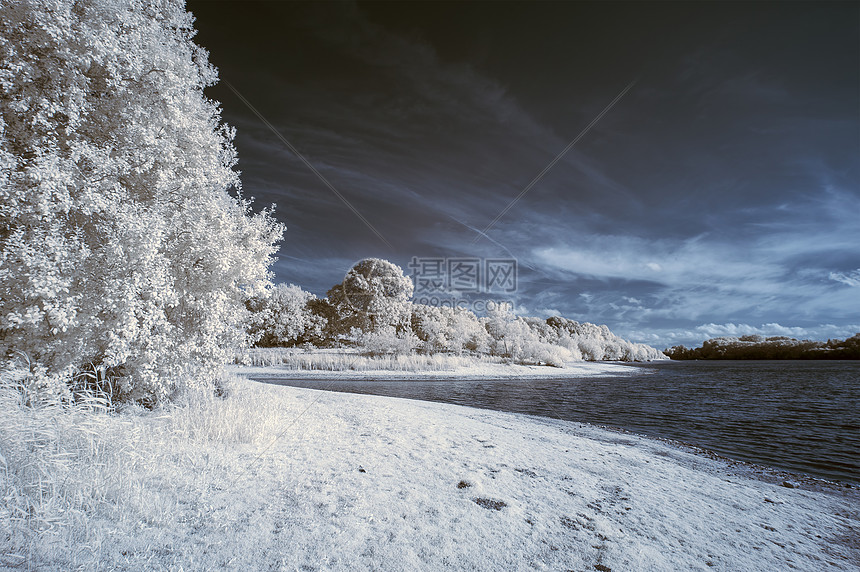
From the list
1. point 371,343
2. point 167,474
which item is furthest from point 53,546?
point 371,343

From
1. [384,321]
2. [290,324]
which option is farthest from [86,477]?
[290,324]

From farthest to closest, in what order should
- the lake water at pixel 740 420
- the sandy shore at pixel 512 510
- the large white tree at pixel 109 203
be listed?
the lake water at pixel 740 420 → the large white tree at pixel 109 203 → the sandy shore at pixel 512 510

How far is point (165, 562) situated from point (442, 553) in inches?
82.7

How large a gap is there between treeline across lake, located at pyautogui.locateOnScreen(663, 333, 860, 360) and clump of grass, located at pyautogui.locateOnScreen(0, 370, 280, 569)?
135770 mm

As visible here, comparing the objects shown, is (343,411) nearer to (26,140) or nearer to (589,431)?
A: (589,431)

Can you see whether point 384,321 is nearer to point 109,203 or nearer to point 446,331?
point 446,331

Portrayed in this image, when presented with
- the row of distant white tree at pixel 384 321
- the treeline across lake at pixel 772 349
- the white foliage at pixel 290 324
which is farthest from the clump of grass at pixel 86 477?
the treeline across lake at pixel 772 349

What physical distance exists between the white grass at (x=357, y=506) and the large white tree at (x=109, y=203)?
1.32 metres

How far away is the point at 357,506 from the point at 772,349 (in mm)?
153218

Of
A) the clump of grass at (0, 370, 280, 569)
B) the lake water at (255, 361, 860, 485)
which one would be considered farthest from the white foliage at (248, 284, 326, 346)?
the clump of grass at (0, 370, 280, 569)

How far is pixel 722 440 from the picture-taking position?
938 cm

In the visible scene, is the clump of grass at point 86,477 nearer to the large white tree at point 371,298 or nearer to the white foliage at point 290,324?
the large white tree at point 371,298

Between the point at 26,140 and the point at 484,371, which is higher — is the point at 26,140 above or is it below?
above

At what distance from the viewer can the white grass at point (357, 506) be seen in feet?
9.57
